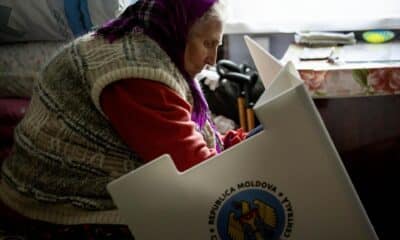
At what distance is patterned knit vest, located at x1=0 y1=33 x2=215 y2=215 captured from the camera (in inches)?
36.6

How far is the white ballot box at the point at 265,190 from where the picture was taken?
0.75 meters

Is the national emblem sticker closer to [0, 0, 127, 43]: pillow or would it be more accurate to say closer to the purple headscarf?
the purple headscarf

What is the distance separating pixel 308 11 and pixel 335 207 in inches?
44.1

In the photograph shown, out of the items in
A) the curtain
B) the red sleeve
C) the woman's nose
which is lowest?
the red sleeve

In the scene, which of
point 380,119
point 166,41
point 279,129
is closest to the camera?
point 279,129

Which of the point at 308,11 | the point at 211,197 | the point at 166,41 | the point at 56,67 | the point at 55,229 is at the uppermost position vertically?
the point at 308,11

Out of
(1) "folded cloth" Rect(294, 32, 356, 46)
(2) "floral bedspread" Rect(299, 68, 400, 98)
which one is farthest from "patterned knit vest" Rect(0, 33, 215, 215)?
(1) "folded cloth" Rect(294, 32, 356, 46)

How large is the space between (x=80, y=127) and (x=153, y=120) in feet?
0.57

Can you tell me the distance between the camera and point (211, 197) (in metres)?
0.80

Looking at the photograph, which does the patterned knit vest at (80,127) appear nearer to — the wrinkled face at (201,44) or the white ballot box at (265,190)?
the wrinkled face at (201,44)

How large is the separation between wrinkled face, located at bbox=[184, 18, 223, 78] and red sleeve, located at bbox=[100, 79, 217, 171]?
159 millimetres

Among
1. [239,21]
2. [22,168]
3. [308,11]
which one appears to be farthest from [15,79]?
[308,11]

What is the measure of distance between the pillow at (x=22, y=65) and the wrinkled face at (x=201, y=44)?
2.40 feet

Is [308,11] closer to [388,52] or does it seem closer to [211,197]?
[388,52]
